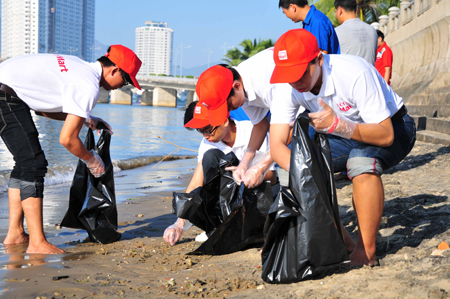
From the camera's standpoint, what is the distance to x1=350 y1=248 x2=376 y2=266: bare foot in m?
2.17

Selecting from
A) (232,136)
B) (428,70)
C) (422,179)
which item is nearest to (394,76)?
(428,70)

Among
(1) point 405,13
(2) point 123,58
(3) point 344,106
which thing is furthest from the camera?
(1) point 405,13

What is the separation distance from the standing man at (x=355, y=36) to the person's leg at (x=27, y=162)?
3.17 m

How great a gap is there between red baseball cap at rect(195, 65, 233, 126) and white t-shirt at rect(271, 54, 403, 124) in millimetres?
536

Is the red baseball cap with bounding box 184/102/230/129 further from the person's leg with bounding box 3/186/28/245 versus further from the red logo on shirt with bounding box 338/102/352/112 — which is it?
the person's leg with bounding box 3/186/28/245

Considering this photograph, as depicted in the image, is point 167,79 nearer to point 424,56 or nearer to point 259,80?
point 424,56

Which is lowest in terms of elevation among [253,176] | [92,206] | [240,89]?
[92,206]

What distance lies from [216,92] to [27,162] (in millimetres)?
1458

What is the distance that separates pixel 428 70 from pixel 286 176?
1006 centimetres

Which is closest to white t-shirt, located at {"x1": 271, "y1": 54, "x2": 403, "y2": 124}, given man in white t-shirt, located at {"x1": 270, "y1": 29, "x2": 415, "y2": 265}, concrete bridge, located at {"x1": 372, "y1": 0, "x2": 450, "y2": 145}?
man in white t-shirt, located at {"x1": 270, "y1": 29, "x2": 415, "y2": 265}

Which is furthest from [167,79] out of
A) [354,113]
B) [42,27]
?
[42,27]

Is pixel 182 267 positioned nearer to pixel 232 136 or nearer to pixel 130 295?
pixel 130 295

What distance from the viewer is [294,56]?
6.79 feet

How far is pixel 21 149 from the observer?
2953 millimetres
